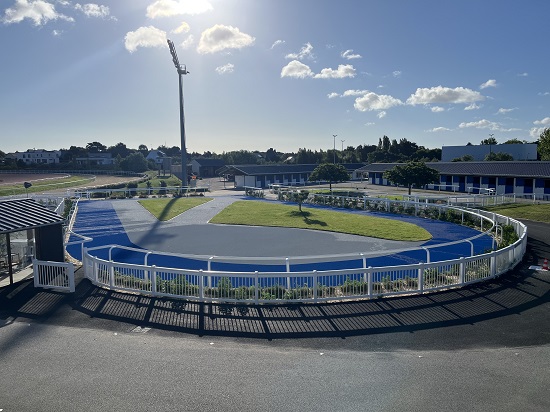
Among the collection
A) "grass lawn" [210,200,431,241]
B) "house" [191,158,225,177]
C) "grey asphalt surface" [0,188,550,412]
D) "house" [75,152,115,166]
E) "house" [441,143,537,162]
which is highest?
"house" [75,152,115,166]

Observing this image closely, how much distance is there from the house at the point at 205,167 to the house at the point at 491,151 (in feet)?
169

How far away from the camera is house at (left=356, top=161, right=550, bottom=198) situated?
43156mm

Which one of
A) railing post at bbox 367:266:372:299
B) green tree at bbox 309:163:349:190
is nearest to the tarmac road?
railing post at bbox 367:266:372:299

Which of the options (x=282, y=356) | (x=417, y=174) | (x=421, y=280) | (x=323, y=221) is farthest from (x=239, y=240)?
(x=417, y=174)

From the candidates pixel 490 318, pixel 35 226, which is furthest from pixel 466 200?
pixel 35 226

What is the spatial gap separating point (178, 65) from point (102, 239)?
33925 millimetres

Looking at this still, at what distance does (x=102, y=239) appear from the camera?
23.7 meters

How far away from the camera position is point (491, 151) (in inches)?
2968

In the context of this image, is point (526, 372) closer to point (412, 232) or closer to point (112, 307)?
point (112, 307)

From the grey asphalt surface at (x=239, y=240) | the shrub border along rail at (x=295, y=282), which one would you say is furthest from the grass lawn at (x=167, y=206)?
the shrub border along rail at (x=295, y=282)

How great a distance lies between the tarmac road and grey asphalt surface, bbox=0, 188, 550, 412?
32 mm

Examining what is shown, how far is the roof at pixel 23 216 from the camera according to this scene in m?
13.7

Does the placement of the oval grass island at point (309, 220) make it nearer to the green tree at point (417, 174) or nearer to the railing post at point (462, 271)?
the railing post at point (462, 271)

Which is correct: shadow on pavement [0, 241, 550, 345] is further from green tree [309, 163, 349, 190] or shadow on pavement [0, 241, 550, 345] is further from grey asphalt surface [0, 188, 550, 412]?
green tree [309, 163, 349, 190]
